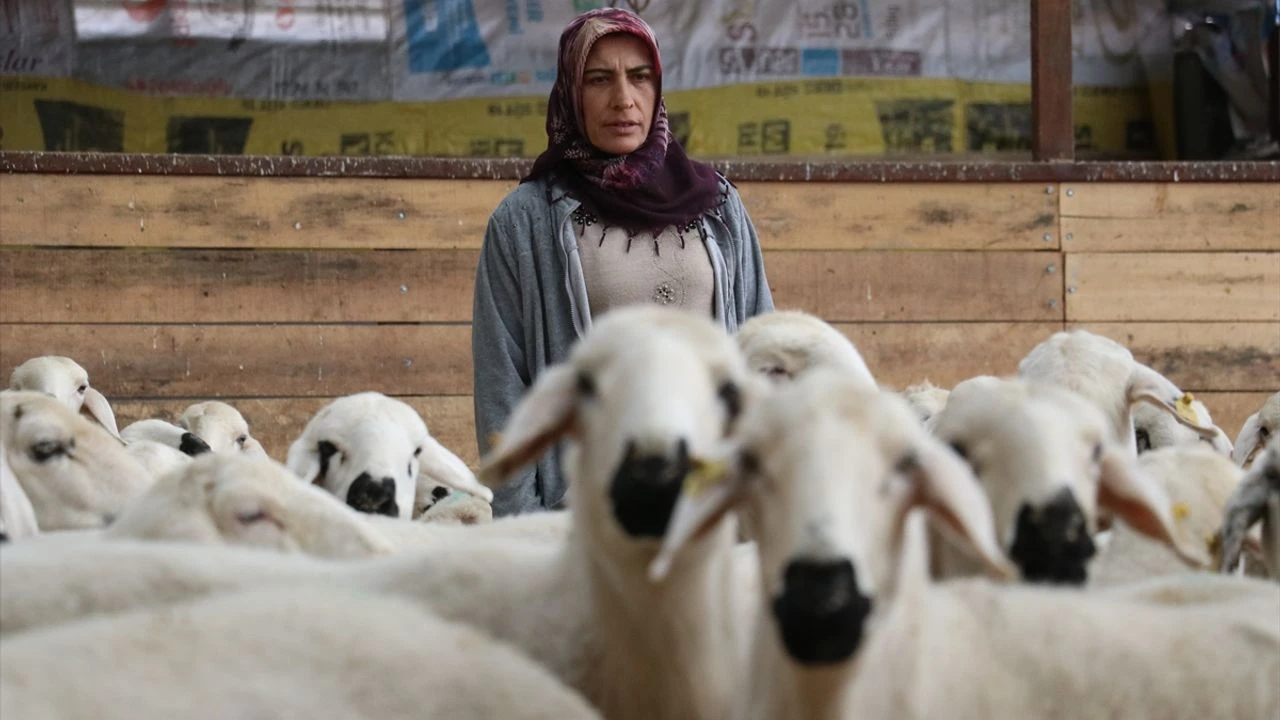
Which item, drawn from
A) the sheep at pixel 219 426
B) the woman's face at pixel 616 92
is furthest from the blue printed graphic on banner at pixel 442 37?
the woman's face at pixel 616 92

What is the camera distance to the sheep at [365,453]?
536cm

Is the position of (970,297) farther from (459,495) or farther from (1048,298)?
(459,495)

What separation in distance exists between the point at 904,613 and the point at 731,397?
0.46 m

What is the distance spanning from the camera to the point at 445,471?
6.00m

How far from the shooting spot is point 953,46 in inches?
395

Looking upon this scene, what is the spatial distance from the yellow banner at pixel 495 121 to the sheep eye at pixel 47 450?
16.6 ft

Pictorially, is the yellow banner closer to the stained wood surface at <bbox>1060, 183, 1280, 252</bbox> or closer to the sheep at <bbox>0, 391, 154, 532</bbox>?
the stained wood surface at <bbox>1060, 183, 1280, 252</bbox>

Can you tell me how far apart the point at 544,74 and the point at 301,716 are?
7541 millimetres

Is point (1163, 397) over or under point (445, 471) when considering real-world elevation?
over

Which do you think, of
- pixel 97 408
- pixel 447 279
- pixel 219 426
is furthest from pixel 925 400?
pixel 97 408

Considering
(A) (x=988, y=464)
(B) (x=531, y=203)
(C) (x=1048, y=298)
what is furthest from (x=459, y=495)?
(C) (x=1048, y=298)

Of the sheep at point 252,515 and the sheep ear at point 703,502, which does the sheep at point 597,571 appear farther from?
the sheep at point 252,515

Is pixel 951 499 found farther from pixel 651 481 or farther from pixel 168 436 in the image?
pixel 168 436

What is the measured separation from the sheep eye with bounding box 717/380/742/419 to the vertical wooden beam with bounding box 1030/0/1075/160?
5.60 metres
